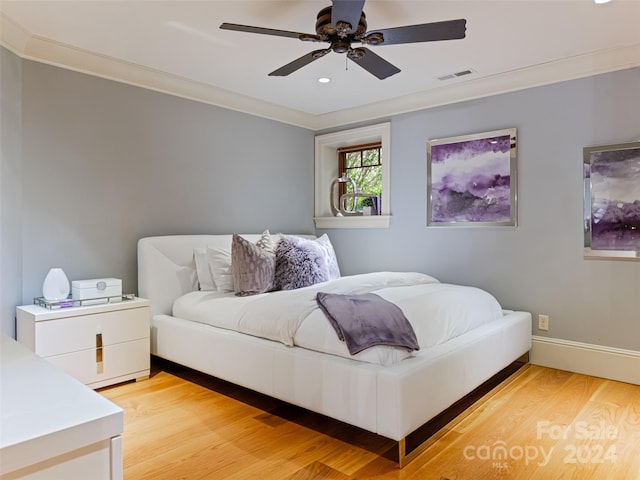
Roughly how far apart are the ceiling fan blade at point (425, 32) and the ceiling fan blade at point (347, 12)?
0.15 meters

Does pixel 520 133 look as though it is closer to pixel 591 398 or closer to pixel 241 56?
pixel 591 398

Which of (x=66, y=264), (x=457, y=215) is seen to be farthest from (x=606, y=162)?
(x=66, y=264)

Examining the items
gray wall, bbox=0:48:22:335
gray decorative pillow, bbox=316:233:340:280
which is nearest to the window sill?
gray decorative pillow, bbox=316:233:340:280

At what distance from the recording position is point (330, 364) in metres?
2.17

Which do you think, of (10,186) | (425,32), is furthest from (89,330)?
(425,32)

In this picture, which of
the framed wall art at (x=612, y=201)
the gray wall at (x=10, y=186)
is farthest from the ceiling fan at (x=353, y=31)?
the framed wall art at (x=612, y=201)

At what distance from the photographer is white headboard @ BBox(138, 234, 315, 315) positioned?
3.36 m

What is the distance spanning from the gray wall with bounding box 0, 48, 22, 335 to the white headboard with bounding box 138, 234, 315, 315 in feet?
2.61

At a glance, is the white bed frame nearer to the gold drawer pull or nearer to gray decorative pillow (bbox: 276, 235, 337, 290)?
the gold drawer pull

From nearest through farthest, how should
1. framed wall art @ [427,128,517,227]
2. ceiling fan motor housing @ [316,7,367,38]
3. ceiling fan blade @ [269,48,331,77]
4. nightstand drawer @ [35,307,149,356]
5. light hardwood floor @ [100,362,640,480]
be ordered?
light hardwood floor @ [100,362,640,480] < ceiling fan motor housing @ [316,7,367,38] < ceiling fan blade @ [269,48,331,77] < nightstand drawer @ [35,307,149,356] < framed wall art @ [427,128,517,227]

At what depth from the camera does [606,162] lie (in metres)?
3.15

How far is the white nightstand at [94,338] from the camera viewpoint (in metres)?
2.69

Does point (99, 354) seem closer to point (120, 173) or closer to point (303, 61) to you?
point (120, 173)

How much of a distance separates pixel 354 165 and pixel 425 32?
286 cm
